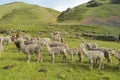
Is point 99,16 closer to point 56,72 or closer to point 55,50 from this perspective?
point 55,50

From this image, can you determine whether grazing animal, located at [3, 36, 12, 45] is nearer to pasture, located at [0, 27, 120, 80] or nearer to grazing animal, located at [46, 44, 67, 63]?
pasture, located at [0, 27, 120, 80]

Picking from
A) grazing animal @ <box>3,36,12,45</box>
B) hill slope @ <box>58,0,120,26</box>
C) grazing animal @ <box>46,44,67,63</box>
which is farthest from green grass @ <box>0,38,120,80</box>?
hill slope @ <box>58,0,120,26</box>

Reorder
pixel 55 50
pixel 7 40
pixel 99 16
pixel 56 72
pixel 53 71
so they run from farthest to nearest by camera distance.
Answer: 1. pixel 99 16
2. pixel 7 40
3. pixel 55 50
4. pixel 53 71
5. pixel 56 72

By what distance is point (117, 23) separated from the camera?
299 ft

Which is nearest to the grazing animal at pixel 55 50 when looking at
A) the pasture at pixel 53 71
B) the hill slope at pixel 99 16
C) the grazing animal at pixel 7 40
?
the pasture at pixel 53 71

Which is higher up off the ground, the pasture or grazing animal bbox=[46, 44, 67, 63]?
grazing animal bbox=[46, 44, 67, 63]

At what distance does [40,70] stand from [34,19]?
105 metres

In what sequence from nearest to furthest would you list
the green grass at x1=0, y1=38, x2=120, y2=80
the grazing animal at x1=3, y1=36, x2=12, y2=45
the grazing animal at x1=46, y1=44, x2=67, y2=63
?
1. the green grass at x1=0, y1=38, x2=120, y2=80
2. the grazing animal at x1=46, y1=44, x2=67, y2=63
3. the grazing animal at x1=3, y1=36, x2=12, y2=45

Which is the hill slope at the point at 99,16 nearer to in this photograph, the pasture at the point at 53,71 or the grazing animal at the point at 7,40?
the grazing animal at the point at 7,40

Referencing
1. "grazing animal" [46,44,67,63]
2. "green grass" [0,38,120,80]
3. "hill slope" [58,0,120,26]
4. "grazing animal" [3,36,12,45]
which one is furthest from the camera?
"hill slope" [58,0,120,26]

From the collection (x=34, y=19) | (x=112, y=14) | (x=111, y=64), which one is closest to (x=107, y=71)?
(x=111, y=64)

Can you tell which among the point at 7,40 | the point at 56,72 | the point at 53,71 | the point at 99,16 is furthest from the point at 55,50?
the point at 99,16

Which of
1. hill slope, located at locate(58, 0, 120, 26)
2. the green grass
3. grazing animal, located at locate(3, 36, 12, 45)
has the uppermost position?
hill slope, located at locate(58, 0, 120, 26)

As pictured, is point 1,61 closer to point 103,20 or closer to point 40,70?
point 40,70
